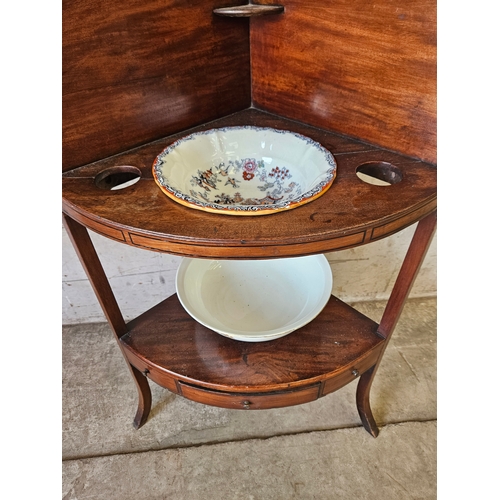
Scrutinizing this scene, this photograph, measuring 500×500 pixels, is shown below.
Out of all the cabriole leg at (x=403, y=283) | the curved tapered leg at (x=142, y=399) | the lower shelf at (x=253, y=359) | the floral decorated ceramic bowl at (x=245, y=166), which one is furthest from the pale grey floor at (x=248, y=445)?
the floral decorated ceramic bowl at (x=245, y=166)

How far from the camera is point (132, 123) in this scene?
2.75 feet

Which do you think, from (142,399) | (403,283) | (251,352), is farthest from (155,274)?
(403,283)

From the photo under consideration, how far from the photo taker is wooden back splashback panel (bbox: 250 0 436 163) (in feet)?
2.35

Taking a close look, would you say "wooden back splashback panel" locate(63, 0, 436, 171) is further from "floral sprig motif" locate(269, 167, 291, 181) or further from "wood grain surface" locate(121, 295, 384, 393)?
"wood grain surface" locate(121, 295, 384, 393)

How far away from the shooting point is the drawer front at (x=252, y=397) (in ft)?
2.89

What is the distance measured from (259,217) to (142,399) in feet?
2.56

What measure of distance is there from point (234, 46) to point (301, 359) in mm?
723

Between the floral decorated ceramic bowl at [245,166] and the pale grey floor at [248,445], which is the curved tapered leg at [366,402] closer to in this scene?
the pale grey floor at [248,445]

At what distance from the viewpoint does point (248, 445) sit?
1.17 meters

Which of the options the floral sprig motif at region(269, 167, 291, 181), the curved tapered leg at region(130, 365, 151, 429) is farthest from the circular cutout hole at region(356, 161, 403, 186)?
the curved tapered leg at region(130, 365, 151, 429)

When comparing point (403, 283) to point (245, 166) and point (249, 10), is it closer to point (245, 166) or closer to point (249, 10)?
point (245, 166)

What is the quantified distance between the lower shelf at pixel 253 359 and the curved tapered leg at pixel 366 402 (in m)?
0.11

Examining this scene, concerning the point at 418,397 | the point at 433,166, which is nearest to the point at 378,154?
the point at 433,166

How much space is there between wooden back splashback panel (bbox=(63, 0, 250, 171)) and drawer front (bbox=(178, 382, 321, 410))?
54cm
